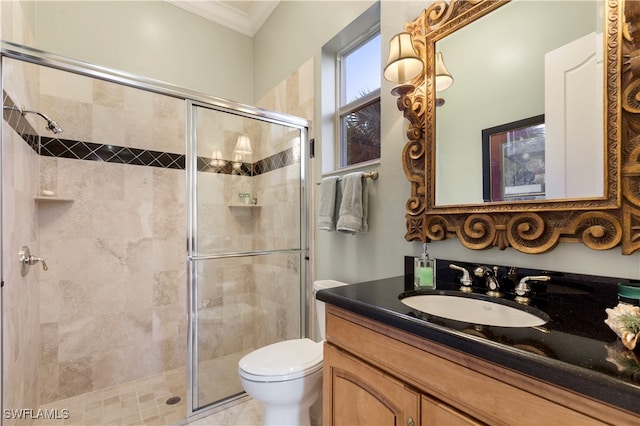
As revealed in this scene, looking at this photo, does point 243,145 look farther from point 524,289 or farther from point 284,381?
point 524,289

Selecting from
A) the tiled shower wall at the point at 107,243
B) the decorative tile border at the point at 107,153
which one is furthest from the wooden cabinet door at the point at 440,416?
the decorative tile border at the point at 107,153

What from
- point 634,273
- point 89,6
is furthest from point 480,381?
point 89,6

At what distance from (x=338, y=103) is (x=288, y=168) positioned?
1.95 feet

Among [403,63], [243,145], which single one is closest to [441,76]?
[403,63]

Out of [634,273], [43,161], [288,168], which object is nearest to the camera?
[634,273]

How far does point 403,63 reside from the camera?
1.31 m

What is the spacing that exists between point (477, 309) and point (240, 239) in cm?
159

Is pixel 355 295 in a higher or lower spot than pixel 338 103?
lower

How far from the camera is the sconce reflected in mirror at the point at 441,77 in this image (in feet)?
4.17

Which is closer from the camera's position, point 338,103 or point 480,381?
point 480,381

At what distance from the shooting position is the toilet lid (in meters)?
1.31

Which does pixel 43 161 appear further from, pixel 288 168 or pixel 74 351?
pixel 288 168

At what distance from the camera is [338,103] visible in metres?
2.01

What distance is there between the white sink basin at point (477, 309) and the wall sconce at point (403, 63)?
0.87 m
